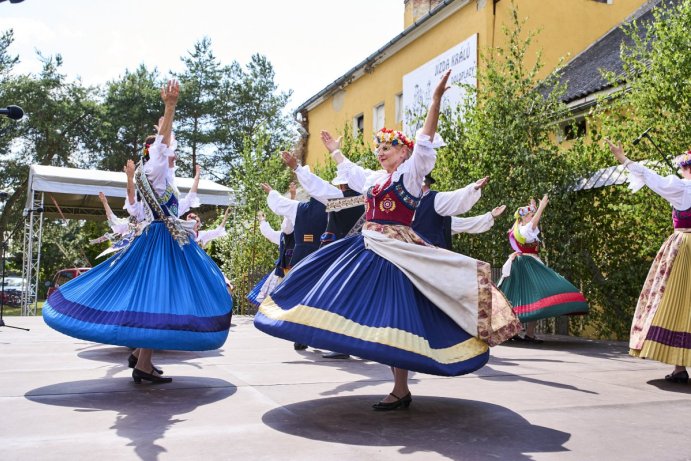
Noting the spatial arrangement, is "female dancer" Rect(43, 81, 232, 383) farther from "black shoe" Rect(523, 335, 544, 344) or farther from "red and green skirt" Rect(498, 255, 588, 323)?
"black shoe" Rect(523, 335, 544, 344)

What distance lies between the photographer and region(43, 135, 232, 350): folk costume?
4.48 meters

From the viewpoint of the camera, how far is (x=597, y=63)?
1448 centimetres

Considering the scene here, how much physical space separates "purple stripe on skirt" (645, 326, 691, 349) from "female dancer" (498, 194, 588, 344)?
2802mm

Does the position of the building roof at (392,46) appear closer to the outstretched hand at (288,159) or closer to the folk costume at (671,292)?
the folk costume at (671,292)

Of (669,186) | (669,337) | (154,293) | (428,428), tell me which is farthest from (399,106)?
(428,428)

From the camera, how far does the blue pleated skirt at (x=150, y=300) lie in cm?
446

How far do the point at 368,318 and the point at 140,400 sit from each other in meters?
1.64

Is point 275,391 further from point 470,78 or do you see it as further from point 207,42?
point 207,42

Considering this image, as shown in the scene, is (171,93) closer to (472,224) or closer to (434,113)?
(434,113)

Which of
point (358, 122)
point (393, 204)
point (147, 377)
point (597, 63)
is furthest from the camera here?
point (358, 122)

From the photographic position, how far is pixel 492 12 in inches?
612

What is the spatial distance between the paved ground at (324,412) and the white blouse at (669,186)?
149 centimetres

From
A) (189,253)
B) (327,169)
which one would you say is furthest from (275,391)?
(327,169)

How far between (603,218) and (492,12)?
7556 millimetres
